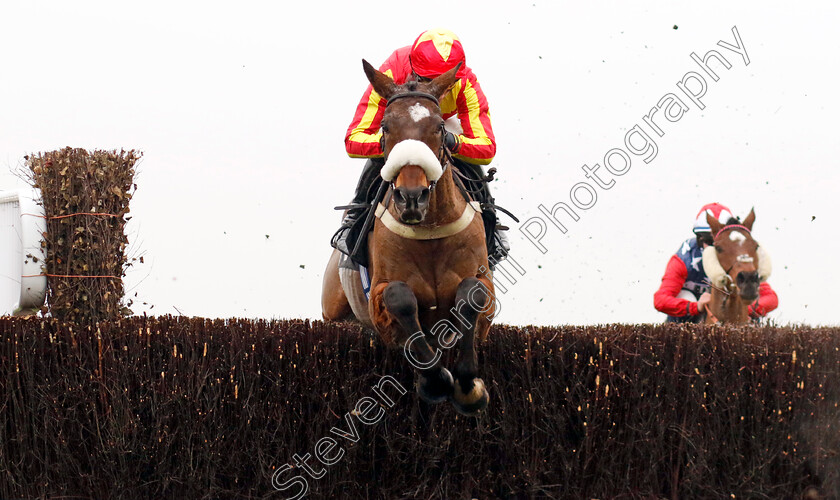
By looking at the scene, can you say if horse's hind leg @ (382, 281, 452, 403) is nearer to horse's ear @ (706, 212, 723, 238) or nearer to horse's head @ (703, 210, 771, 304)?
horse's head @ (703, 210, 771, 304)

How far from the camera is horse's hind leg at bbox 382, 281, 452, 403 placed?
5.36 meters

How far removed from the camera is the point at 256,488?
655cm

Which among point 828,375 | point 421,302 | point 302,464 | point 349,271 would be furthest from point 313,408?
point 828,375

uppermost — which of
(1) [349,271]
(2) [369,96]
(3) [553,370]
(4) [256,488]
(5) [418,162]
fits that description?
(2) [369,96]

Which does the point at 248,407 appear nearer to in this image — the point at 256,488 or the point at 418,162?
Result: the point at 256,488

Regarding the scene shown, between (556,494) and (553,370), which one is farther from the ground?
(553,370)

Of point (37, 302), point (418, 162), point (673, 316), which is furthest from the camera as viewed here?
point (673, 316)

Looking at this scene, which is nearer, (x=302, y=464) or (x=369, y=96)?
(x=369, y=96)

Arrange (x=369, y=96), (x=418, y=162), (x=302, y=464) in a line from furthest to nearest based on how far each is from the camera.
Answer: (x=302, y=464)
(x=369, y=96)
(x=418, y=162)

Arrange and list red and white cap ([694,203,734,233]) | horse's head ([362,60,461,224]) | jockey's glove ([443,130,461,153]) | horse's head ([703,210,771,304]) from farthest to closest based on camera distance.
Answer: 1. red and white cap ([694,203,734,233])
2. horse's head ([703,210,771,304])
3. jockey's glove ([443,130,461,153])
4. horse's head ([362,60,461,224])

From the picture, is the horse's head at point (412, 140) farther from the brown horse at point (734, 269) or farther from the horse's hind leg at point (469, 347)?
the brown horse at point (734, 269)

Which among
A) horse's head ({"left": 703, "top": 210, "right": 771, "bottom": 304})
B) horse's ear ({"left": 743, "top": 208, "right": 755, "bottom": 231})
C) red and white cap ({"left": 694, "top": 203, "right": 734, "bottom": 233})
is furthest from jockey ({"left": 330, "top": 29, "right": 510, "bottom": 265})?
red and white cap ({"left": 694, "top": 203, "right": 734, "bottom": 233})

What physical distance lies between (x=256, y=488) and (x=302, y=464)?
0.38m

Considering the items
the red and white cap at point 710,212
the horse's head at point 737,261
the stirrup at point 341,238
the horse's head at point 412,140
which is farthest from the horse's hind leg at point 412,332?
the red and white cap at point 710,212
